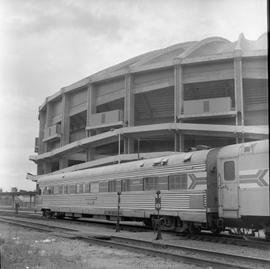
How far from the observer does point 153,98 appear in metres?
68.0

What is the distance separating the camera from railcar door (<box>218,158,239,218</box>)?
52.9 feet

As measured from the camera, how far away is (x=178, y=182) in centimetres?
1870

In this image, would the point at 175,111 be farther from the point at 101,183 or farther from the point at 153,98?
the point at 101,183

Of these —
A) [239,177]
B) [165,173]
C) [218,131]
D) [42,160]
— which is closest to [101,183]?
[165,173]

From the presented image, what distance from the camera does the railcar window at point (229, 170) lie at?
53.9 ft

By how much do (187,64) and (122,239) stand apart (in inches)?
1886

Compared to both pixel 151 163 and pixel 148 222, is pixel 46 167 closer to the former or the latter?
pixel 148 222

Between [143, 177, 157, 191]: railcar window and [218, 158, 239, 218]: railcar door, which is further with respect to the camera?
[143, 177, 157, 191]: railcar window

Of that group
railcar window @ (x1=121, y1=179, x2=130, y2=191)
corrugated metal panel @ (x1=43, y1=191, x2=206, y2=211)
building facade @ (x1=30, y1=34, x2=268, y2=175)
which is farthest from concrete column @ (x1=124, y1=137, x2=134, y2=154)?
railcar window @ (x1=121, y1=179, x2=130, y2=191)

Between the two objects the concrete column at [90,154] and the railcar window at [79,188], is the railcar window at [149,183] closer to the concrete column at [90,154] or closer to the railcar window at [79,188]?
the railcar window at [79,188]

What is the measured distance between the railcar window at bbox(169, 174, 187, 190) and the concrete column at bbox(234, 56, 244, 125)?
131ft

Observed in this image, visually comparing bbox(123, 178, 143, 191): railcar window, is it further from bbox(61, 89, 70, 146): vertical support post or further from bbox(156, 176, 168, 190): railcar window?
bbox(61, 89, 70, 146): vertical support post

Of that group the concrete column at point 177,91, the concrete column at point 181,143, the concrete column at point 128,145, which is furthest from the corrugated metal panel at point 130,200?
the concrete column at point 177,91

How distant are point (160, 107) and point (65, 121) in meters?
17.6
